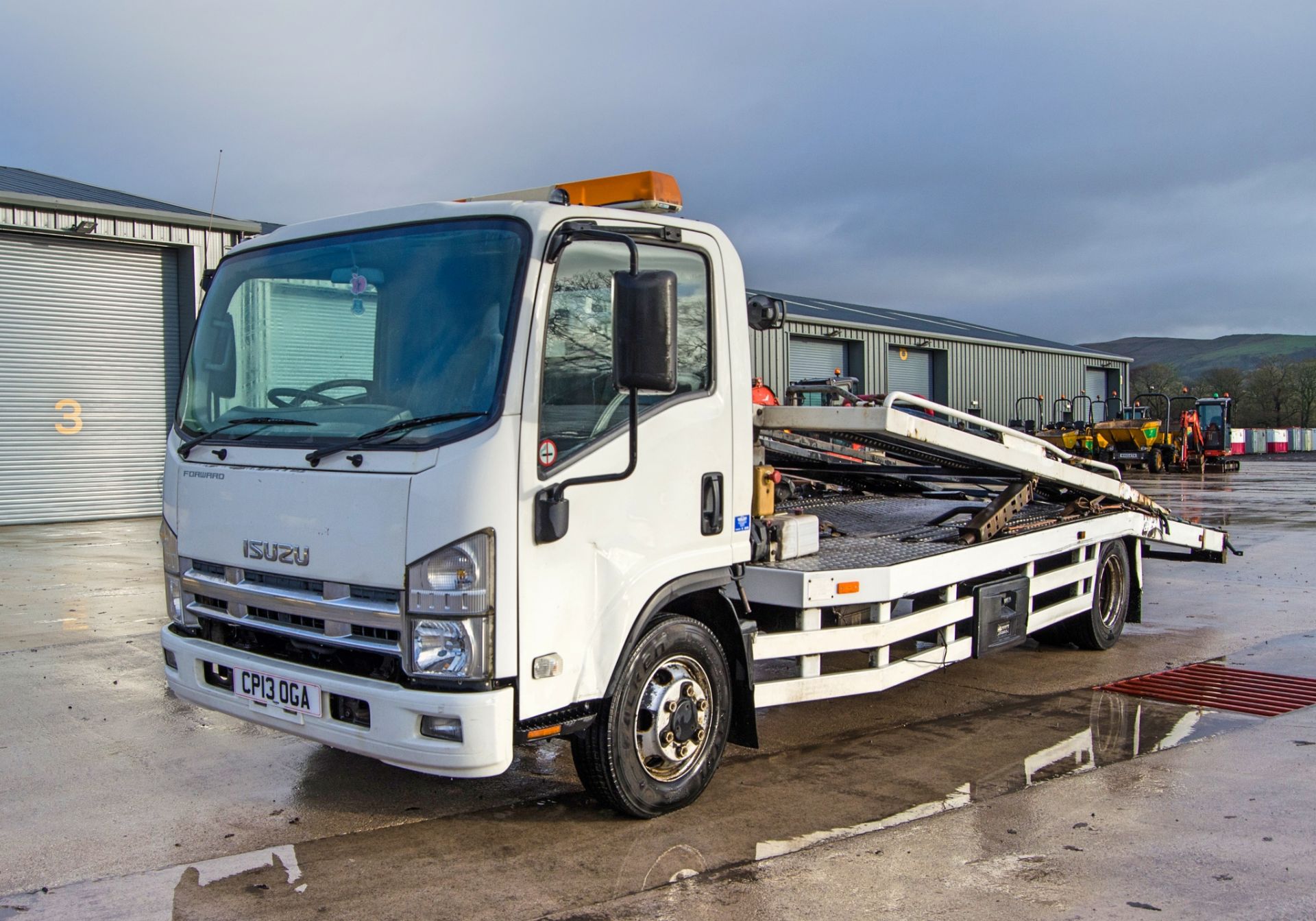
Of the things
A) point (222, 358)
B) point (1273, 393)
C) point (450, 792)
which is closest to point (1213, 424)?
point (1273, 393)

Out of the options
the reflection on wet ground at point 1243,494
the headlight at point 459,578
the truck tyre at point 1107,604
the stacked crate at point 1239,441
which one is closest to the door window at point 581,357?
the headlight at point 459,578

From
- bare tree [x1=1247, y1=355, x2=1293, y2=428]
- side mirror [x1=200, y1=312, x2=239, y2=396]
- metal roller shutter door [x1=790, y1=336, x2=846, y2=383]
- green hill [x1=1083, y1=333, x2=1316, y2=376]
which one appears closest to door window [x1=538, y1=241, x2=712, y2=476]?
side mirror [x1=200, y1=312, x2=239, y2=396]

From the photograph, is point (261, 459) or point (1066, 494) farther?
point (1066, 494)

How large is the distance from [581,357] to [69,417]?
16.6m

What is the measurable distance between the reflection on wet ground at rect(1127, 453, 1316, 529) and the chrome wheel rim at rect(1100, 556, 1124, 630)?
8.53 meters

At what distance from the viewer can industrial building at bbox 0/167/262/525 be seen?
17.0 meters

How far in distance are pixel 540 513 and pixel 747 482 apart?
1.30m

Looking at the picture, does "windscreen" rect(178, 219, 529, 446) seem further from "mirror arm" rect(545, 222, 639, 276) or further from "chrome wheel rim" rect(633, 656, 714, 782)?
"chrome wheel rim" rect(633, 656, 714, 782)

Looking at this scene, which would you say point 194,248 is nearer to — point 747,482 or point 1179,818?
point 747,482

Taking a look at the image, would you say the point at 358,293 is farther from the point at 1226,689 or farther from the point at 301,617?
the point at 1226,689

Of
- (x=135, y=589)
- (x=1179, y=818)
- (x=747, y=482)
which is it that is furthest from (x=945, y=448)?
(x=135, y=589)

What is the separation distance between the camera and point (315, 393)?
4.09 metres

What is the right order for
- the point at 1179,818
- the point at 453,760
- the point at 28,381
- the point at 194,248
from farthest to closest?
the point at 194,248 → the point at 28,381 → the point at 1179,818 → the point at 453,760

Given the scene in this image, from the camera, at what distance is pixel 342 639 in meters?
3.75
